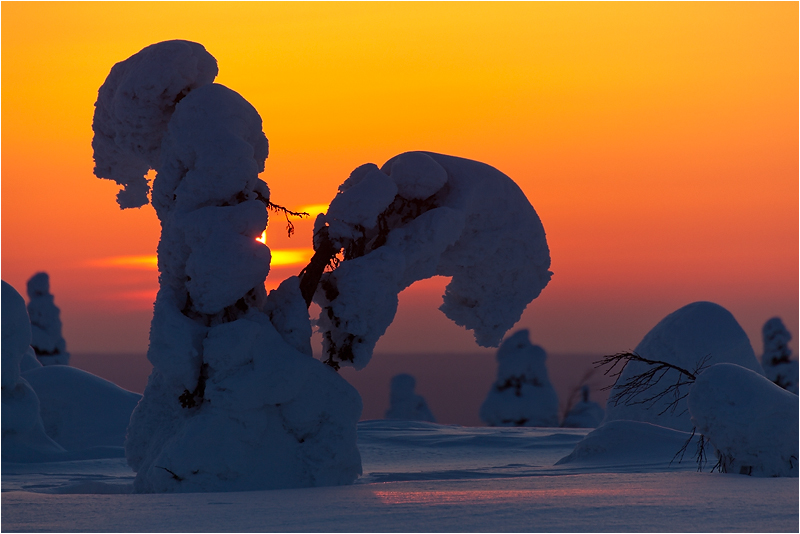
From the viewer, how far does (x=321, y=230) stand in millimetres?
9828

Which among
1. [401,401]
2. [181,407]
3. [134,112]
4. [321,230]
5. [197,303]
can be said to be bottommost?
[401,401]

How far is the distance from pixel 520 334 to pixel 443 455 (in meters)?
14.2

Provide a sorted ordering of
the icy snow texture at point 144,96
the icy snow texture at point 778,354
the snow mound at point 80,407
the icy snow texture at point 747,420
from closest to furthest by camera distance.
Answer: the icy snow texture at point 747,420, the icy snow texture at point 144,96, the snow mound at point 80,407, the icy snow texture at point 778,354

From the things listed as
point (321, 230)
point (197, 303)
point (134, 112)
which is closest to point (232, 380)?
point (197, 303)

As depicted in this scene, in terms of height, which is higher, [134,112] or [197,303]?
[134,112]

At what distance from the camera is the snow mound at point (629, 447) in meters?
11.6

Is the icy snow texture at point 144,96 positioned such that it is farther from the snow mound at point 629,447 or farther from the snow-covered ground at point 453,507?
the snow mound at point 629,447

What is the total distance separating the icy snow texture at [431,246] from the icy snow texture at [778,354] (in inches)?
818

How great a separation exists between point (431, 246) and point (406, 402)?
2603 cm

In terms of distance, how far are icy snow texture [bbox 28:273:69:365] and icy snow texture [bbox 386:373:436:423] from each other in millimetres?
13663

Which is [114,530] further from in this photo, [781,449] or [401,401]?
[401,401]

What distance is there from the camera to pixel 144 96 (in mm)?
9531

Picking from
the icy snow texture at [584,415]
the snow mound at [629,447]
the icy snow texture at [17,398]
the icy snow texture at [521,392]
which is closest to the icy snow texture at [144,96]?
the icy snow texture at [17,398]

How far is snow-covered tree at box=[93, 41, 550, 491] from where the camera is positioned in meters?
9.03
